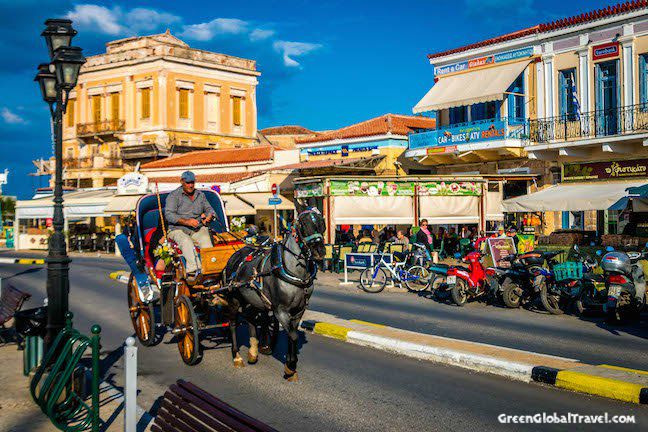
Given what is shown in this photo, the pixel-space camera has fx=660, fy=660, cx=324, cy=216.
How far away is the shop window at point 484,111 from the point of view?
2911 cm

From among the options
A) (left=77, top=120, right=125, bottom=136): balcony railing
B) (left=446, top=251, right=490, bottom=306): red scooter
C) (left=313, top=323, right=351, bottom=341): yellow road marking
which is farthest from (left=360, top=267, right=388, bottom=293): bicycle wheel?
(left=77, top=120, right=125, bottom=136): balcony railing

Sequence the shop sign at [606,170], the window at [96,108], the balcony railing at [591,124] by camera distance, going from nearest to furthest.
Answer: the balcony railing at [591,124]
the shop sign at [606,170]
the window at [96,108]

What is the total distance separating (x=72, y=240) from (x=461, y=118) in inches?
1038

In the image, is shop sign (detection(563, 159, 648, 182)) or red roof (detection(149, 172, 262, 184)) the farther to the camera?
red roof (detection(149, 172, 262, 184))

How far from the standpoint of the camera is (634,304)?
12062 millimetres

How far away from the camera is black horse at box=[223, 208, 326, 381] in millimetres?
8250

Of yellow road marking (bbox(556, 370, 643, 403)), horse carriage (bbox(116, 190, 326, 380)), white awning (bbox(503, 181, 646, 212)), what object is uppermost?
white awning (bbox(503, 181, 646, 212))

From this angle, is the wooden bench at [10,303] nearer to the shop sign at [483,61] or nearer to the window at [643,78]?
the window at [643,78]

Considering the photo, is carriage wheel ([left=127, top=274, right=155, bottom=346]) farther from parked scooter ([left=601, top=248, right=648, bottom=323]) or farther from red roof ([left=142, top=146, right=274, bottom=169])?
red roof ([left=142, top=146, right=274, bottom=169])

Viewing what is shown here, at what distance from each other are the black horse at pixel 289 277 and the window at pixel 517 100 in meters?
21.6

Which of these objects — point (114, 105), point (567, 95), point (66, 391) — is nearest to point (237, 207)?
point (567, 95)

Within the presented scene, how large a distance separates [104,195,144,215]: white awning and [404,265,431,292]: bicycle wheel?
60.5ft

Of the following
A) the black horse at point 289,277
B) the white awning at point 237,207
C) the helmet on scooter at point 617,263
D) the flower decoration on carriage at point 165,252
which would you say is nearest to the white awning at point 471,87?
the white awning at point 237,207

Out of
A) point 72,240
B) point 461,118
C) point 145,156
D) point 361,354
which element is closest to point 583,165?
point 461,118
